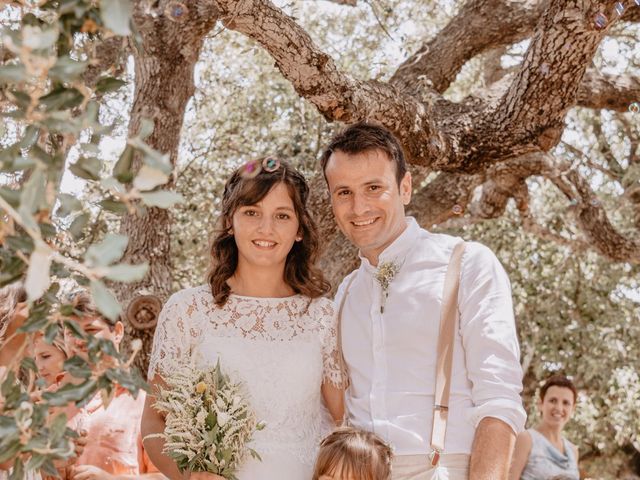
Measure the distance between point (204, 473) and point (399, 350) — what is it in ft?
2.66

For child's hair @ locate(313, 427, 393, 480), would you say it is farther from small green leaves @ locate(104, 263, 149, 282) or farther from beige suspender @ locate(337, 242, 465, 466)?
small green leaves @ locate(104, 263, 149, 282)

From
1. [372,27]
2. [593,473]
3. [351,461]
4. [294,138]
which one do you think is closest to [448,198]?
[294,138]

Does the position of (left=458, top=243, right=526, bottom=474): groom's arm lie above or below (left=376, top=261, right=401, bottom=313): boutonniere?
below

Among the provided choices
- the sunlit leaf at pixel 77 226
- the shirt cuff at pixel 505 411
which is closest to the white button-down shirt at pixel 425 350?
the shirt cuff at pixel 505 411

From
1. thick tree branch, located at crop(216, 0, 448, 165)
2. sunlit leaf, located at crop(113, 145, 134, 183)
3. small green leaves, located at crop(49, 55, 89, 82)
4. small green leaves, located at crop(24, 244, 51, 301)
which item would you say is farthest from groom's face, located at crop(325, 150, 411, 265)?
small green leaves, located at crop(24, 244, 51, 301)

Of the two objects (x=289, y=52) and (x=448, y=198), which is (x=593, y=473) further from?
(x=289, y=52)

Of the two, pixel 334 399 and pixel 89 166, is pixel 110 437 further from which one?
pixel 89 166

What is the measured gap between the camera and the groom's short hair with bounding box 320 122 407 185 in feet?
10.7

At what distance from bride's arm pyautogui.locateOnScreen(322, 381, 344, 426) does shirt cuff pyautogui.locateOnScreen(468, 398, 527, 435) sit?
76cm

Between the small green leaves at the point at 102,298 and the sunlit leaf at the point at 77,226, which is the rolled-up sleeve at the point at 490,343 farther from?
the small green leaves at the point at 102,298

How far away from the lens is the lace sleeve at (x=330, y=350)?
337 centimetres

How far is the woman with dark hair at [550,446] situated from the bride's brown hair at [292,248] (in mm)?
3099

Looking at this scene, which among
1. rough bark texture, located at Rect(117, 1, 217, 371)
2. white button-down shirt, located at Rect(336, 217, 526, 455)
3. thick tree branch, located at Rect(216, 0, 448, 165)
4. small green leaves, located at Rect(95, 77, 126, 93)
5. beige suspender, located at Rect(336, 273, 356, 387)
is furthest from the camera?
rough bark texture, located at Rect(117, 1, 217, 371)

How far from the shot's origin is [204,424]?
2.89 m
